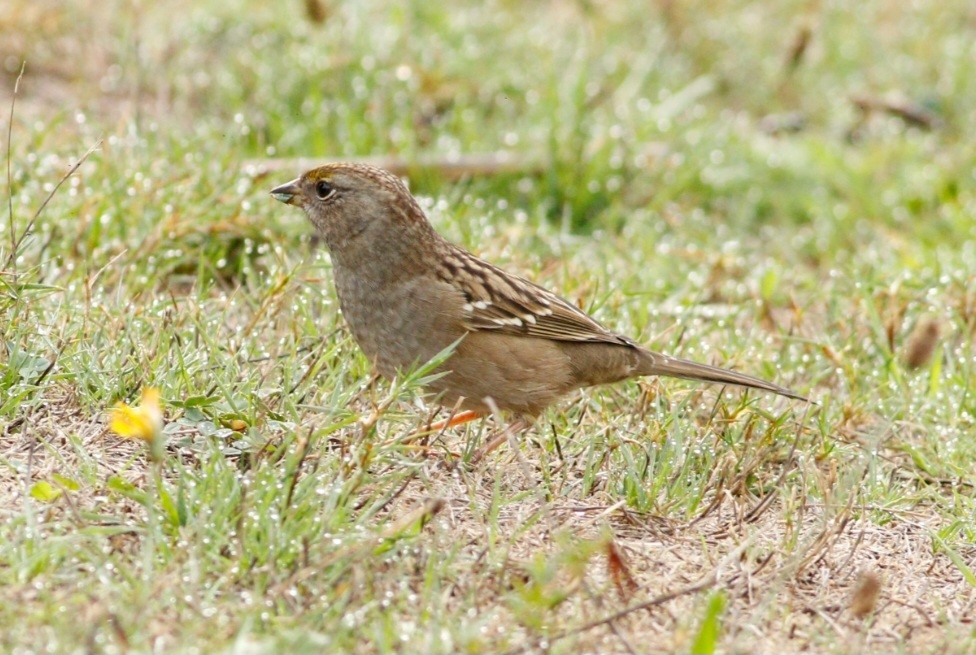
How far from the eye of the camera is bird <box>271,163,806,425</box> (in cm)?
461

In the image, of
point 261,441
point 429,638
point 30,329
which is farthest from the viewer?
point 30,329

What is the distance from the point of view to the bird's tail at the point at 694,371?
486 centimetres

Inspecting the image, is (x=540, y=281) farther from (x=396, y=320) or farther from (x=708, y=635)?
(x=708, y=635)

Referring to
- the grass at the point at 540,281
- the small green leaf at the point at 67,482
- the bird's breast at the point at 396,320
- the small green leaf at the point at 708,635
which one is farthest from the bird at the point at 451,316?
the small green leaf at the point at 708,635

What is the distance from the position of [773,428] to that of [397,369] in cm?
131

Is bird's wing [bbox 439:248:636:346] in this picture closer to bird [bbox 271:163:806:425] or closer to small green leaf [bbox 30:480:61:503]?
bird [bbox 271:163:806:425]

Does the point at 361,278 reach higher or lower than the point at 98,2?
lower

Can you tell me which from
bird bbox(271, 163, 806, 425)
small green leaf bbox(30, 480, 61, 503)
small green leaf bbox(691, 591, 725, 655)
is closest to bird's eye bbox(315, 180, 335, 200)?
bird bbox(271, 163, 806, 425)

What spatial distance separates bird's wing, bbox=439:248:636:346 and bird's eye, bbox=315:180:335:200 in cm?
49

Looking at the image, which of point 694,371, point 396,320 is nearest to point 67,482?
point 396,320

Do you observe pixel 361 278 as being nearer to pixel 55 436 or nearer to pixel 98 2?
pixel 55 436

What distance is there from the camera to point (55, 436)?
4035mm

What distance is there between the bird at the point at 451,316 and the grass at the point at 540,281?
153 mm

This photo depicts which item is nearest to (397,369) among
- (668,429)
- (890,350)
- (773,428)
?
(668,429)
